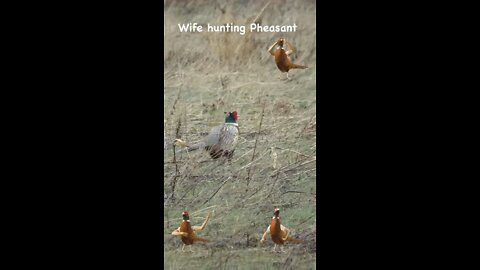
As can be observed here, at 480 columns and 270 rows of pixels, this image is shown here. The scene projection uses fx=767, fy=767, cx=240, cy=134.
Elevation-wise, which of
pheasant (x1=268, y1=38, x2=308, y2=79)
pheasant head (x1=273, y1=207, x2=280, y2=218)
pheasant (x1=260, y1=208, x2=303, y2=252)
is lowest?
pheasant (x1=260, y1=208, x2=303, y2=252)

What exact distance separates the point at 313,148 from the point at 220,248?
86 centimetres

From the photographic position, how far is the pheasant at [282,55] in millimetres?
4840

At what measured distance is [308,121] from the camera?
4836mm

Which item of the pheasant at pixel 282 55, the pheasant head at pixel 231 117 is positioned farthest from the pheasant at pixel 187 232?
the pheasant at pixel 282 55

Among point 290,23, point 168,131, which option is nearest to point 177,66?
point 168,131

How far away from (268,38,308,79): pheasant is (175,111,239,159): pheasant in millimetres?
419

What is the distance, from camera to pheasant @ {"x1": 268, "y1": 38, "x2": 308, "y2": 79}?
4.84 m

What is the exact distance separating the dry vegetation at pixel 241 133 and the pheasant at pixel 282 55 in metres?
0.03

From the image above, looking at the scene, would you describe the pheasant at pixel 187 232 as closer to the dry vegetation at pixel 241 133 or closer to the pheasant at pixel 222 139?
the dry vegetation at pixel 241 133

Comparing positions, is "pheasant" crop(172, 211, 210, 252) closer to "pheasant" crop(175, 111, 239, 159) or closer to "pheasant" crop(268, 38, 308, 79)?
"pheasant" crop(175, 111, 239, 159)

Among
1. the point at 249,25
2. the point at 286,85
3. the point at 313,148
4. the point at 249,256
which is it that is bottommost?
the point at 249,256

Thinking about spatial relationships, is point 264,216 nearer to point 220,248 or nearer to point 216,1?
point 220,248

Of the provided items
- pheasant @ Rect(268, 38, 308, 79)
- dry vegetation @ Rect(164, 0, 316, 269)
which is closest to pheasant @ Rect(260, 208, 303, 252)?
dry vegetation @ Rect(164, 0, 316, 269)

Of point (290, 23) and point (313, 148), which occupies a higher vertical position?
point (290, 23)
